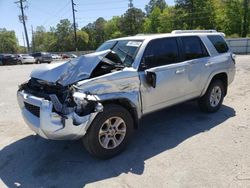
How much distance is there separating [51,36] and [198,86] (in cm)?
9844

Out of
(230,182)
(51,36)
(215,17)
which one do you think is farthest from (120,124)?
(51,36)

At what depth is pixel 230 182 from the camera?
3.46m

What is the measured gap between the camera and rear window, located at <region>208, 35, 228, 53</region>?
6.16 m

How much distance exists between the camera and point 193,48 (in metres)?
5.64

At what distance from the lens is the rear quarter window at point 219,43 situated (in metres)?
Result: 6.16

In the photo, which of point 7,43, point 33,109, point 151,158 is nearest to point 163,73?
point 151,158

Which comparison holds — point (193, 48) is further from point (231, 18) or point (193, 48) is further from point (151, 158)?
point (231, 18)

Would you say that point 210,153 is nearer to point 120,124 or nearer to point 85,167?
point 120,124

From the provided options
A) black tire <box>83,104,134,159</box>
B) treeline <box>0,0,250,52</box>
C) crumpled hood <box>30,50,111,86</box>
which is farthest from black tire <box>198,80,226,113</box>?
treeline <box>0,0,250,52</box>

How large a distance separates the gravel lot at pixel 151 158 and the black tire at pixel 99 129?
135mm

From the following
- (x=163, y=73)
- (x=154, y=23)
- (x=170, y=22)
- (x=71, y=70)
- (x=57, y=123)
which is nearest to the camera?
(x=57, y=123)

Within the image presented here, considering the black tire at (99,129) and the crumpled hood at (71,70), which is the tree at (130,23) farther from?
the black tire at (99,129)

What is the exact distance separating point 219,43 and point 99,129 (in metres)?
3.83

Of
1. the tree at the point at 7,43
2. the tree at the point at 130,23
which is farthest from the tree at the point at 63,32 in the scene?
the tree at the point at 7,43
